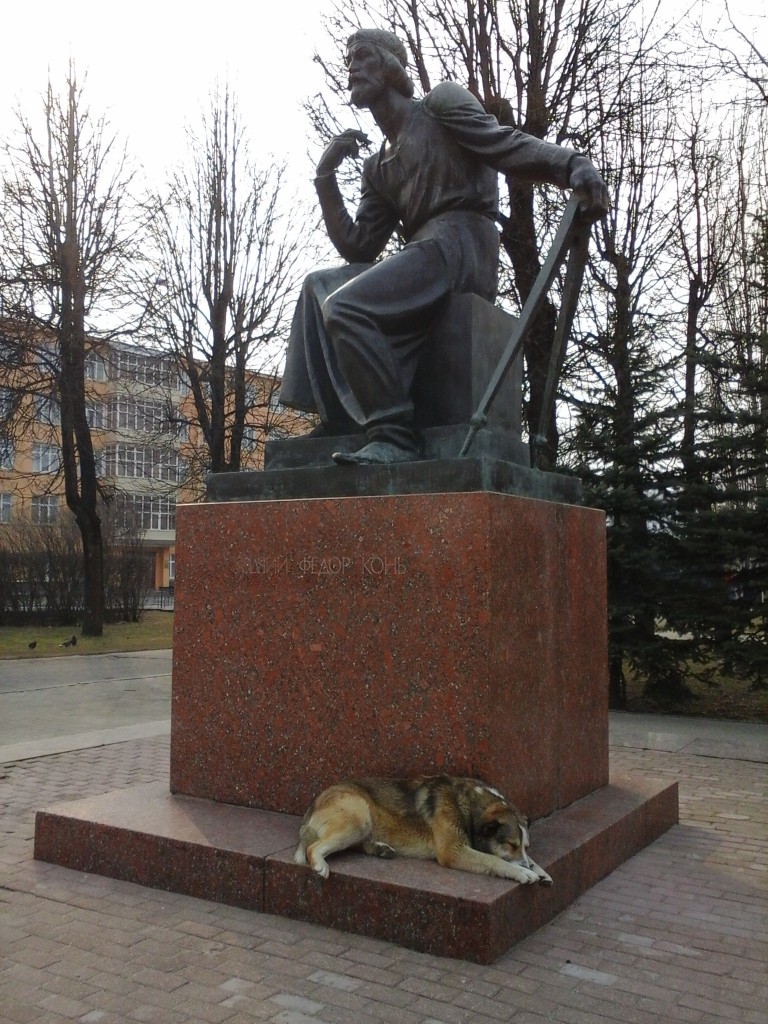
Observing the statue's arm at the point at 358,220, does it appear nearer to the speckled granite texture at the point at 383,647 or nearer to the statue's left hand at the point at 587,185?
the statue's left hand at the point at 587,185

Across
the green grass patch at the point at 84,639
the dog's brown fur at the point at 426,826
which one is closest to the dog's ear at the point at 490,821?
the dog's brown fur at the point at 426,826

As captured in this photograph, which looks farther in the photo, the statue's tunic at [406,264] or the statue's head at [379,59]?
the statue's head at [379,59]

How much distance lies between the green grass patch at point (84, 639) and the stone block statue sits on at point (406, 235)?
50.7 feet

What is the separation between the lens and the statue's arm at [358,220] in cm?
530

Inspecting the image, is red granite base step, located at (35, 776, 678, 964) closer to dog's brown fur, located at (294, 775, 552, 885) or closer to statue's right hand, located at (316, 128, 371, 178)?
dog's brown fur, located at (294, 775, 552, 885)

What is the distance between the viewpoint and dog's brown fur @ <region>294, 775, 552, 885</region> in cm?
353

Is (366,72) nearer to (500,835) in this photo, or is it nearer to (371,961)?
(500,835)

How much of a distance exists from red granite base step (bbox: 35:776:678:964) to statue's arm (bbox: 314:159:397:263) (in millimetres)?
3105

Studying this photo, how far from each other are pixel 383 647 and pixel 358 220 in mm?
2595

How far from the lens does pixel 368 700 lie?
13.8ft

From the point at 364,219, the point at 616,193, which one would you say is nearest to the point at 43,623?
the point at 616,193

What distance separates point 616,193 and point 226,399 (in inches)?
414

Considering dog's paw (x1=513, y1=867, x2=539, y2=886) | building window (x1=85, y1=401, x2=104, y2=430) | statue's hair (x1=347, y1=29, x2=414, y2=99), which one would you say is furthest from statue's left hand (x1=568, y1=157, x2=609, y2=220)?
building window (x1=85, y1=401, x2=104, y2=430)

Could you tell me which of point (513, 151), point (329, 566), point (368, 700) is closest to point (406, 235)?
point (513, 151)
